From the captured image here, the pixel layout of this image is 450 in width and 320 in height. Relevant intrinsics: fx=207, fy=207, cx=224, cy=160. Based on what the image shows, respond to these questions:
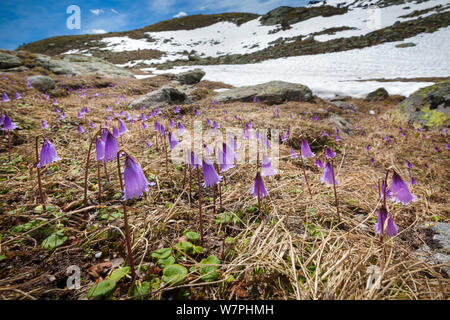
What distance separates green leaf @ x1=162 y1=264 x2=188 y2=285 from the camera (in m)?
1.20

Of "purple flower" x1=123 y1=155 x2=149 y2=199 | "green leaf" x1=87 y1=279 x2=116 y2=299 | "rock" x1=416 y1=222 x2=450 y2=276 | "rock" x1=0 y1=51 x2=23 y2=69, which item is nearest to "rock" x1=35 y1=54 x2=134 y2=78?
"rock" x1=0 y1=51 x2=23 y2=69

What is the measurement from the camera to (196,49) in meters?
49.3

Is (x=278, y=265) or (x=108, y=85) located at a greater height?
(x=108, y=85)

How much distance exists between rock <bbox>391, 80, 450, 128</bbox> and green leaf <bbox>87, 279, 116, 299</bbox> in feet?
33.7

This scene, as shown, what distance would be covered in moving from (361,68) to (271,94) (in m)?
18.7

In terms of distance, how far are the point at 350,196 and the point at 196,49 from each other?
5457 cm

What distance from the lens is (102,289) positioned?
1113 millimetres

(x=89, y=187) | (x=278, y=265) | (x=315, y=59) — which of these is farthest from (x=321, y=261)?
(x=315, y=59)

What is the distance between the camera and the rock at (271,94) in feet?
34.5

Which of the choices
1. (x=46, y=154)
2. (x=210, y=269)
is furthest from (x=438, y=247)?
(x=46, y=154)

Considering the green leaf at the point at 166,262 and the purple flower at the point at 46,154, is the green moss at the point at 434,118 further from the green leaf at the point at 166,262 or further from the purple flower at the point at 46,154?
the purple flower at the point at 46,154

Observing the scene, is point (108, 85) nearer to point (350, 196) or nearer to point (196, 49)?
point (350, 196)

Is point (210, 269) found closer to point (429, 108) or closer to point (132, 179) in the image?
point (132, 179)

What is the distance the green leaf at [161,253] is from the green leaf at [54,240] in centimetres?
69
